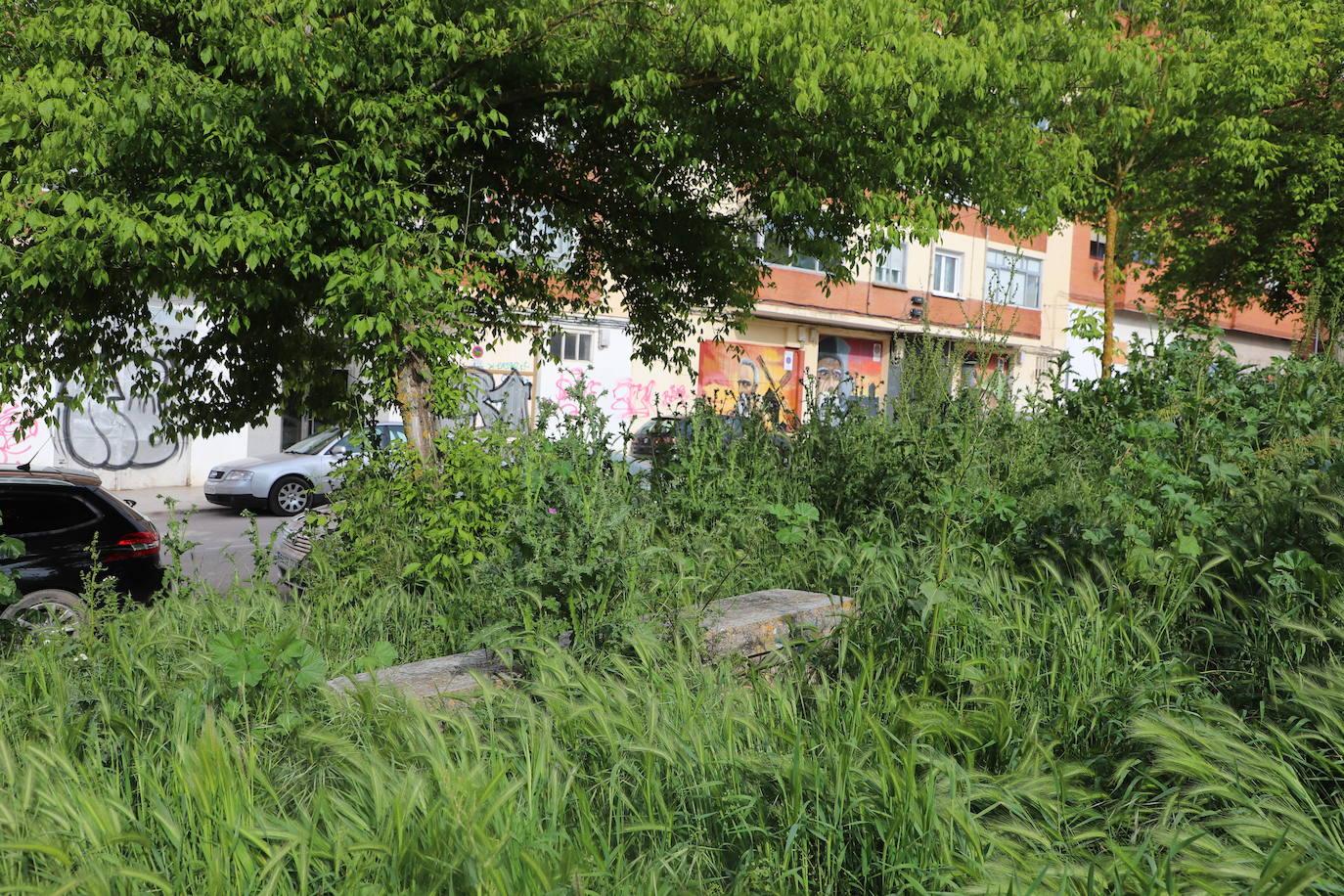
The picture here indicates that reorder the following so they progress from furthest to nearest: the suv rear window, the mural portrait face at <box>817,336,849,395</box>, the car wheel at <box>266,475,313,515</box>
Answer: the mural portrait face at <box>817,336,849,395</box> < the car wheel at <box>266,475,313,515</box> < the suv rear window

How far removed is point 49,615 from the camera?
181 inches

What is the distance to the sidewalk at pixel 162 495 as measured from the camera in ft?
56.2

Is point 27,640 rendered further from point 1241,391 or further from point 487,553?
point 1241,391

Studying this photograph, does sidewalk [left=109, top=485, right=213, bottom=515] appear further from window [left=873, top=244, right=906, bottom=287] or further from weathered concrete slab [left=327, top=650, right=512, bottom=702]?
window [left=873, top=244, right=906, bottom=287]

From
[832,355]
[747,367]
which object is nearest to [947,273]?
[832,355]

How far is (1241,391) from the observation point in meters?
7.11

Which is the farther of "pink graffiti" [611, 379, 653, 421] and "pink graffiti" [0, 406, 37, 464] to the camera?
"pink graffiti" [611, 379, 653, 421]

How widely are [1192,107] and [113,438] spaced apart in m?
19.2

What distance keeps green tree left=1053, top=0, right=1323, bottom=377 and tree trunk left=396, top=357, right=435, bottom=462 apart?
8149 millimetres

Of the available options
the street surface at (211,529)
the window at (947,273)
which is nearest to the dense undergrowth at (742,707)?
the street surface at (211,529)

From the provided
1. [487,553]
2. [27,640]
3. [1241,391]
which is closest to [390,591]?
[487,553]

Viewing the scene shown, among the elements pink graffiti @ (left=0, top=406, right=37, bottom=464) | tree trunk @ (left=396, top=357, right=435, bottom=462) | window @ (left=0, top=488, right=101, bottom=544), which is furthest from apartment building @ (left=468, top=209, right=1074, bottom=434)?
tree trunk @ (left=396, top=357, right=435, bottom=462)

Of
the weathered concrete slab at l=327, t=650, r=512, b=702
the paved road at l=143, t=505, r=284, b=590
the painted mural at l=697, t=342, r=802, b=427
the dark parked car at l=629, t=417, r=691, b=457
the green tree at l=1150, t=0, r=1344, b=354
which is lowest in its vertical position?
the paved road at l=143, t=505, r=284, b=590

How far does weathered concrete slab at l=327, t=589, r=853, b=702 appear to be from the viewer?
3717mm
